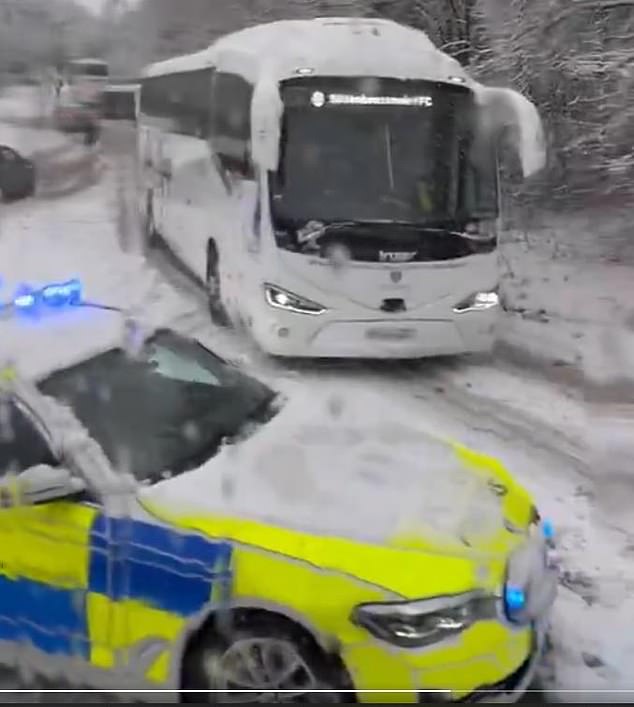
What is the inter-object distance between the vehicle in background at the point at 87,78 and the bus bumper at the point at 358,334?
74 cm

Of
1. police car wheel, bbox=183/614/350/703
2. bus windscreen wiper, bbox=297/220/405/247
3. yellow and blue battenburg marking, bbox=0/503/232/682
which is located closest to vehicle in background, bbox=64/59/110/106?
bus windscreen wiper, bbox=297/220/405/247

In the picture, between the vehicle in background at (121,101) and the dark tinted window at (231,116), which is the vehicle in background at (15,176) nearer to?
the vehicle in background at (121,101)

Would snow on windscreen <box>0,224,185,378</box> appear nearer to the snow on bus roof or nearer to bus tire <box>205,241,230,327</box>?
bus tire <box>205,241,230,327</box>

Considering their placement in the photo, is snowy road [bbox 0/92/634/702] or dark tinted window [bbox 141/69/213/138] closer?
dark tinted window [bbox 141/69/213/138]

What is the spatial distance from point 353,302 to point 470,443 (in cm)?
51

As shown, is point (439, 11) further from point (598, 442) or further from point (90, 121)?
point (598, 442)

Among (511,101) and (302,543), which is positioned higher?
(511,101)

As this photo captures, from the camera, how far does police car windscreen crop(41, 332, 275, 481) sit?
3.07 metres

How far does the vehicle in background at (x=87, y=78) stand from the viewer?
2.96 m

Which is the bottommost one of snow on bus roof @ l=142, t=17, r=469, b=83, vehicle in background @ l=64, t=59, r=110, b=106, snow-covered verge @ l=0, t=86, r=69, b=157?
snow-covered verge @ l=0, t=86, r=69, b=157

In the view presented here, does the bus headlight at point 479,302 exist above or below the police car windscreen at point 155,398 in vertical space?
above

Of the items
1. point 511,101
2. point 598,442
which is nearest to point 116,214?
point 511,101

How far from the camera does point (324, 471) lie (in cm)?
302

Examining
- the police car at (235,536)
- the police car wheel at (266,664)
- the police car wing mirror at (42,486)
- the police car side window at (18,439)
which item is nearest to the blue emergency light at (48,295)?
the police car at (235,536)
